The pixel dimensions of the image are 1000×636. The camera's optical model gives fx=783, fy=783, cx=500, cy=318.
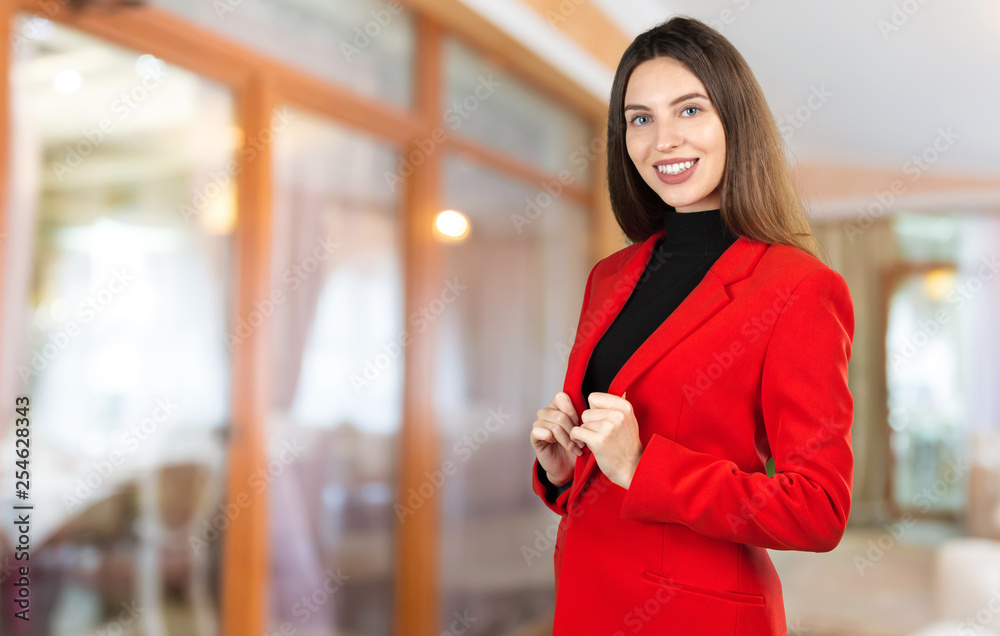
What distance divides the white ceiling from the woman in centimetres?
220

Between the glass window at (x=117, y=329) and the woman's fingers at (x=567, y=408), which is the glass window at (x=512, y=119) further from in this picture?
the woman's fingers at (x=567, y=408)

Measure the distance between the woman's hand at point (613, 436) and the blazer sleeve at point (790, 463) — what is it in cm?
2

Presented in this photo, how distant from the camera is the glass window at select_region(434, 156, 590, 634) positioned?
3379 millimetres

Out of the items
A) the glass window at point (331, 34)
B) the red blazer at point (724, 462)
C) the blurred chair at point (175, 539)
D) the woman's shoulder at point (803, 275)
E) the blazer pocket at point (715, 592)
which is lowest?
the blurred chair at point (175, 539)

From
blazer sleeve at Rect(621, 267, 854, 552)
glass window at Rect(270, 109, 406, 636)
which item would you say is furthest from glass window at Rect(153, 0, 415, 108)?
blazer sleeve at Rect(621, 267, 854, 552)

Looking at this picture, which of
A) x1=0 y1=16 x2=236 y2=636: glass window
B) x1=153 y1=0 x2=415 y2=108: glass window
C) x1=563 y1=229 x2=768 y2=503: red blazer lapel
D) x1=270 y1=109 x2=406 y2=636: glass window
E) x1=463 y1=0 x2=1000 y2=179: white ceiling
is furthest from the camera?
x1=463 y1=0 x2=1000 y2=179: white ceiling

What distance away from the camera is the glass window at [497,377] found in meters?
3.38

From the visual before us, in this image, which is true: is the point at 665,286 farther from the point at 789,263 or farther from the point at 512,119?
the point at 512,119

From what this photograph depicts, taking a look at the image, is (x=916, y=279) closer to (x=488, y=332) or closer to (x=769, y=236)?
(x=488, y=332)

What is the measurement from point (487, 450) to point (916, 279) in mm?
5201

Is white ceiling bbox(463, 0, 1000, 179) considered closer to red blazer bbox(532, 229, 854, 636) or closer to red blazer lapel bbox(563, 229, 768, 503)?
red blazer lapel bbox(563, 229, 768, 503)

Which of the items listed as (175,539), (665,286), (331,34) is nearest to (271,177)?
(331,34)

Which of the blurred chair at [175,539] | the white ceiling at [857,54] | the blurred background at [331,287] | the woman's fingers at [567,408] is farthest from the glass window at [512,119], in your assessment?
the woman's fingers at [567,408]

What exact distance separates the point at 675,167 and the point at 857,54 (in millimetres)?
3645
